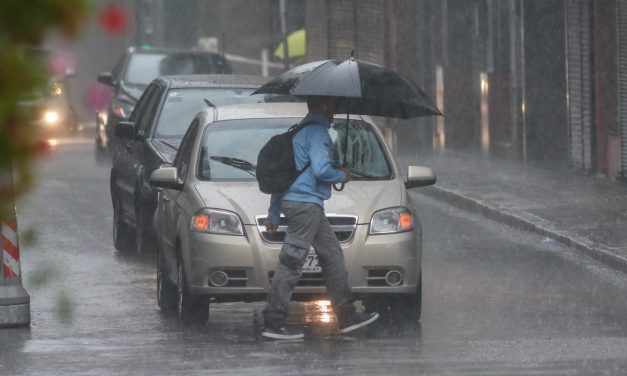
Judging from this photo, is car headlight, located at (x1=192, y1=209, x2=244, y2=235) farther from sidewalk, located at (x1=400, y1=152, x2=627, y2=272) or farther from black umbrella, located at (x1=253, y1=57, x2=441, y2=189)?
sidewalk, located at (x1=400, y1=152, x2=627, y2=272)

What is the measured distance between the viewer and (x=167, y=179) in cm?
932

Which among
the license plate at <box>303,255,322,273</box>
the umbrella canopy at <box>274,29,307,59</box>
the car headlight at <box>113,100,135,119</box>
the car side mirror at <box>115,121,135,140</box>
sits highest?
the umbrella canopy at <box>274,29,307,59</box>

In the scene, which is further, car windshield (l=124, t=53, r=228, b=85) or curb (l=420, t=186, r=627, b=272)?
car windshield (l=124, t=53, r=228, b=85)

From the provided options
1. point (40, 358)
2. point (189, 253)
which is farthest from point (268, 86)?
point (40, 358)

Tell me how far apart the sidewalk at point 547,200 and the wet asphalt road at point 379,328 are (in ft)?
1.20

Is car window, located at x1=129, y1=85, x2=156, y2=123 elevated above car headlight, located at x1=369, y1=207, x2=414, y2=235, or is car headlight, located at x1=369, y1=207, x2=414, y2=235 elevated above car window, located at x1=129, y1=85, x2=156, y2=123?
car window, located at x1=129, y1=85, x2=156, y2=123

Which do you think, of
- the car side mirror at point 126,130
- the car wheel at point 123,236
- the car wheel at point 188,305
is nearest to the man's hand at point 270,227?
the car wheel at point 188,305

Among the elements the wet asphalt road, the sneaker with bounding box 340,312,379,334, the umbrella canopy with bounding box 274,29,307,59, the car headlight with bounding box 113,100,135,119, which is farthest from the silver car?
the umbrella canopy with bounding box 274,29,307,59

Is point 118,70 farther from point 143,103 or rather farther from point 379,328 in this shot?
point 379,328

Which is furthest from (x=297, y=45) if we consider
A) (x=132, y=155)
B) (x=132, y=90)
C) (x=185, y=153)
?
(x=185, y=153)

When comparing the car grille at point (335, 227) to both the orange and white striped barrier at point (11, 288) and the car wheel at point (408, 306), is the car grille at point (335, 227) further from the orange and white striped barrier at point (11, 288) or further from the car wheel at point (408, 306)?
the orange and white striped barrier at point (11, 288)

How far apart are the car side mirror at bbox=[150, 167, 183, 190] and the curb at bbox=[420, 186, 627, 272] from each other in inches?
162

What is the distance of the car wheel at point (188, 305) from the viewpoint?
8.84 meters

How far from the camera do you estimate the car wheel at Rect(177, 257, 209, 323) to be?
8.84 metres
